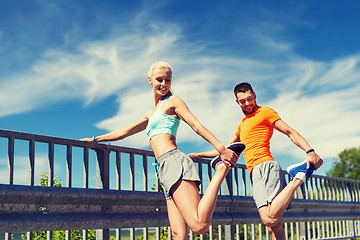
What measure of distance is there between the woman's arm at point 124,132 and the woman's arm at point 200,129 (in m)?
0.84

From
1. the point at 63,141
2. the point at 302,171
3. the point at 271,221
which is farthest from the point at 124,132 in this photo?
the point at 302,171

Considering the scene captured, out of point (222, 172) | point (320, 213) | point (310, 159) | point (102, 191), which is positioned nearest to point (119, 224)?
→ point (102, 191)

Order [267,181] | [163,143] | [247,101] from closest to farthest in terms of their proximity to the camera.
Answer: [163,143] < [267,181] < [247,101]

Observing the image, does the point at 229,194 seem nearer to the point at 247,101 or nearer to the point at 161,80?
the point at 247,101

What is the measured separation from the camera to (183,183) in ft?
15.2

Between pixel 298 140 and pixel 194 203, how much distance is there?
1622 millimetres

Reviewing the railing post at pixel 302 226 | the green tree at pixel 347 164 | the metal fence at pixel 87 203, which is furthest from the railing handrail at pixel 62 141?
the green tree at pixel 347 164

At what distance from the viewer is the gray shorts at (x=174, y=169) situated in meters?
4.63

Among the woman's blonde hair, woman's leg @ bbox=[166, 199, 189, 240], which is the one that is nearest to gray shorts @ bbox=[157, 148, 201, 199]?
woman's leg @ bbox=[166, 199, 189, 240]

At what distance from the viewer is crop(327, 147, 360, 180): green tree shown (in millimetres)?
71062

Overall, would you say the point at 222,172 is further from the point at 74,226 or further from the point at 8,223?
the point at 8,223

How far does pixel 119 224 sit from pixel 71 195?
724mm

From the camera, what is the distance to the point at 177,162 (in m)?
4.66

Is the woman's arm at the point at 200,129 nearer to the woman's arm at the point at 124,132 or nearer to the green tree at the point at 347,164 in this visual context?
the woman's arm at the point at 124,132
